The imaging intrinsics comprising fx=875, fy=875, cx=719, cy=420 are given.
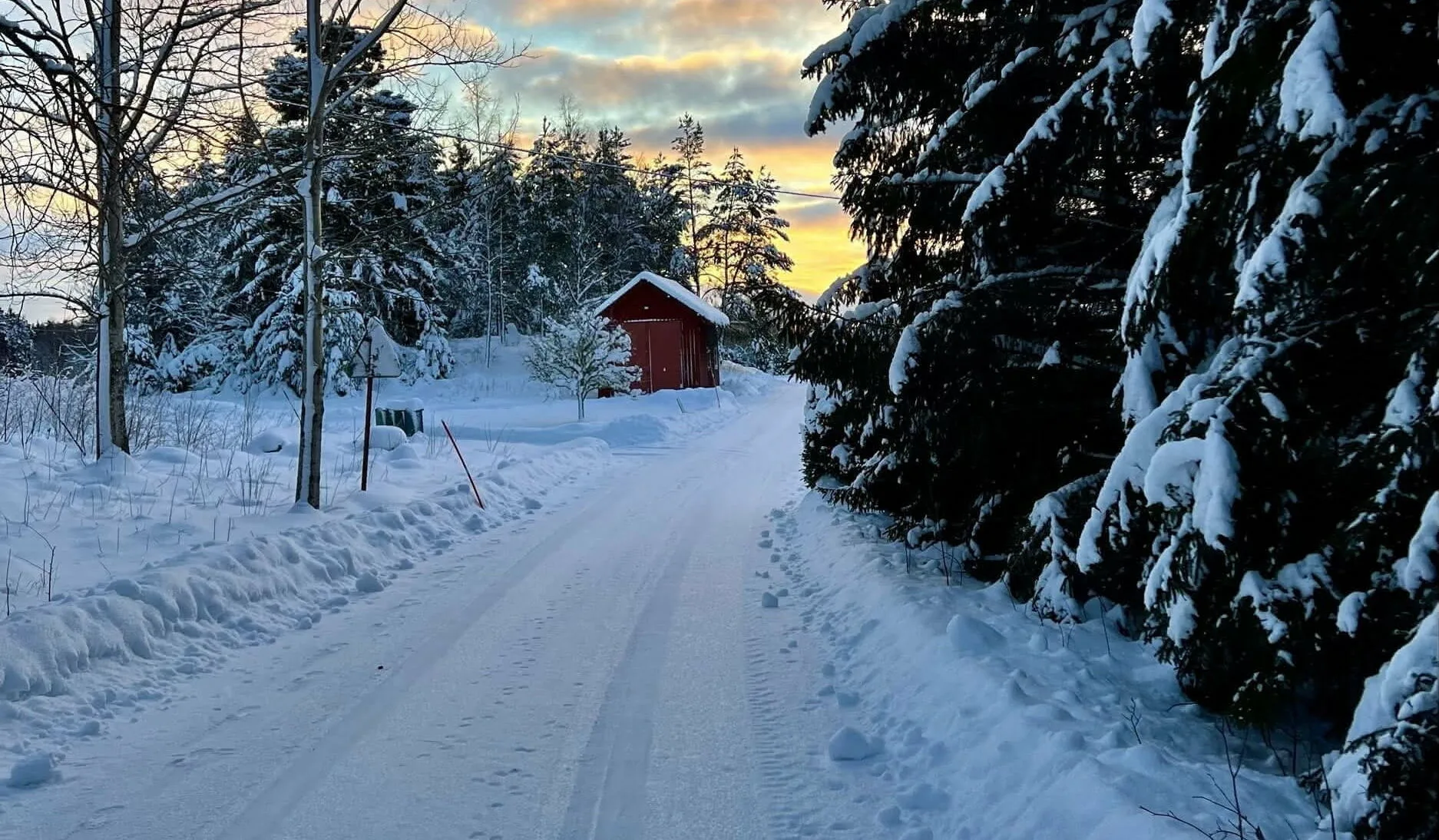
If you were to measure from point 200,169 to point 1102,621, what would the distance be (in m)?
9.25

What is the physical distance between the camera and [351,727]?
466cm

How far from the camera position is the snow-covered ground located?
3654mm

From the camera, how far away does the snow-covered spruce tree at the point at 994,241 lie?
5434 mm

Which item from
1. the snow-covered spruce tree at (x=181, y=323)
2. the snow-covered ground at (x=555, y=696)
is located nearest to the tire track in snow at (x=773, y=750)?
the snow-covered ground at (x=555, y=696)

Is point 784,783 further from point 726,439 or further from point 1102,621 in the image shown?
point 726,439

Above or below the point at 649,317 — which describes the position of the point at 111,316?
below

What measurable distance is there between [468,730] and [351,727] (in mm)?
648

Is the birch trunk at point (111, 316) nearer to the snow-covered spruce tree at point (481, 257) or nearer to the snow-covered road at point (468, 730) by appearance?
the snow-covered road at point (468, 730)

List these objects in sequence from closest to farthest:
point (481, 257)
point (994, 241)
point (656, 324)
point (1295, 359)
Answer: point (1295, 359), point (994, 241), point (656, 324), point (481, 257)

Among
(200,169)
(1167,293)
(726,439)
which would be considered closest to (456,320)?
(726,439)

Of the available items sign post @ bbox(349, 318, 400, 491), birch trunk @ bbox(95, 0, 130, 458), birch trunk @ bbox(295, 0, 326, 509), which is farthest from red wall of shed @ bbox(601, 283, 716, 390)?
birch trunk @ bbox(295, 0, 326, 509)

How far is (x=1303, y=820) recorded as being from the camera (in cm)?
312

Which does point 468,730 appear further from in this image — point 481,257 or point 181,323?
point 481,257

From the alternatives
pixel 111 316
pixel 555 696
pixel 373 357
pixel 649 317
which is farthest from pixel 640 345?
pixel 555 696
